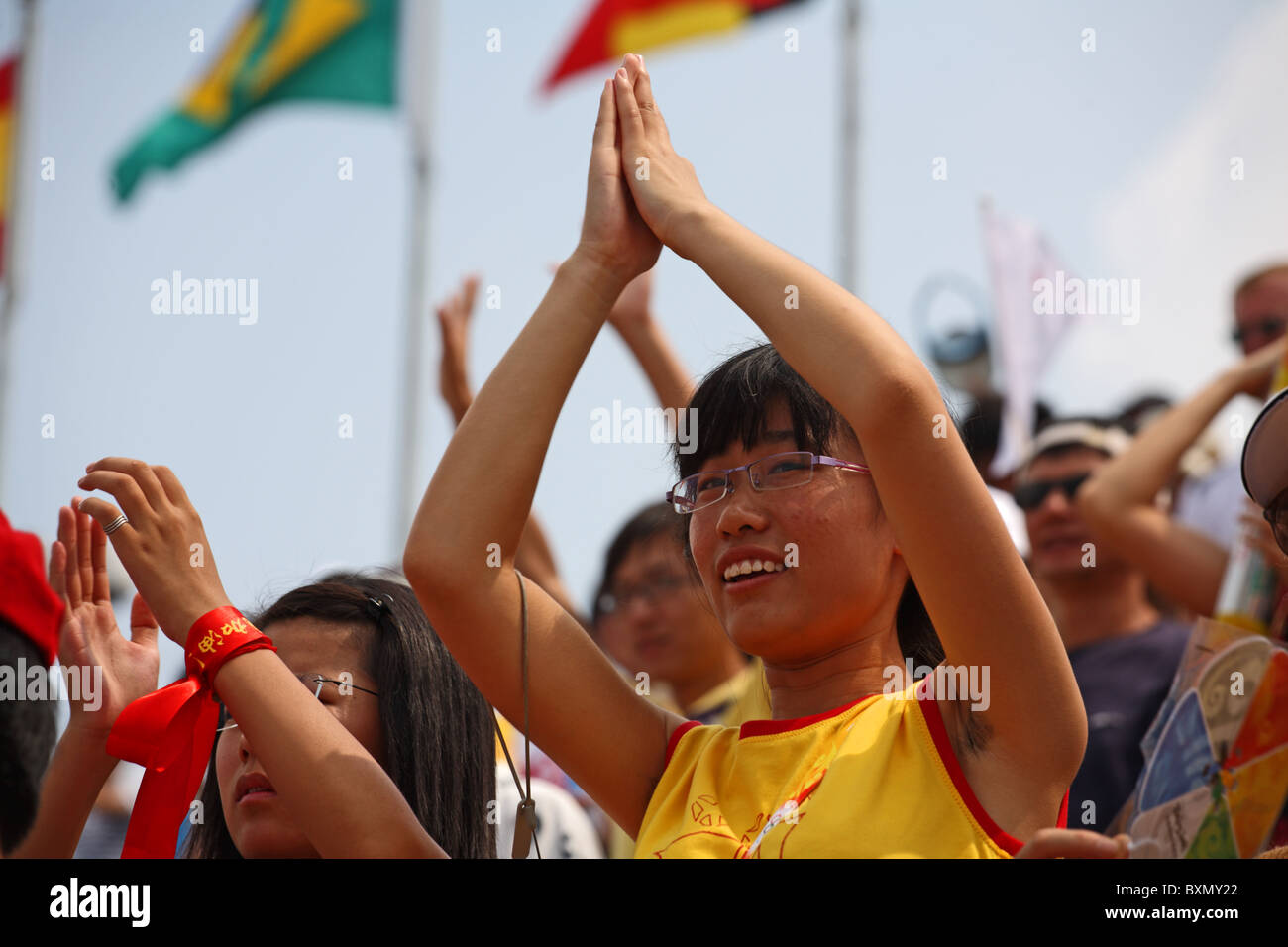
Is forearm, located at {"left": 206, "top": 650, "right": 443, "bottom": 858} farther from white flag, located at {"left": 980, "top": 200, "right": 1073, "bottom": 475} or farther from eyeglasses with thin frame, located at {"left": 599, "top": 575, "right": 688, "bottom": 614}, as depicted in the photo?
white flag, located at {"left": 980, "top": 200, "right": 1073, "bottom": 475}

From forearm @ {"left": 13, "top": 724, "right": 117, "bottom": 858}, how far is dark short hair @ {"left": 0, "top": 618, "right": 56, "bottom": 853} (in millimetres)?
422

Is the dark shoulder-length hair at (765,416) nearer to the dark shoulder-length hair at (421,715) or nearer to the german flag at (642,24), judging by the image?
the dark shoulder-length hair at (421,715)

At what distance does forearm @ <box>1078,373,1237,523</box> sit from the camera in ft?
14.1

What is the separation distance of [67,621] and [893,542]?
1683 millimetres

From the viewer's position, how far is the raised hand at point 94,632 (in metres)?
2.85

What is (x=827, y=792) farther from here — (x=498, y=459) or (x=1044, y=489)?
(x=1044, y=489)

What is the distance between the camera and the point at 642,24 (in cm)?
950

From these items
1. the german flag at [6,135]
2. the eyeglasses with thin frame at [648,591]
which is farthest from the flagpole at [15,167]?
the eyeglasses with thin frame at [648,591]

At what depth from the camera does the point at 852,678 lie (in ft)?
7.60

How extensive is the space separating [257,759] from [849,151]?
8097mm

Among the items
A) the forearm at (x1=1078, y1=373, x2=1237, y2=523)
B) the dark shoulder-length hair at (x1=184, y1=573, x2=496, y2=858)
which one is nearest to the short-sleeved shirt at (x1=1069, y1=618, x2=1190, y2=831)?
the forearm at (x1=1078, y1=373, x2=1237, y2=523)

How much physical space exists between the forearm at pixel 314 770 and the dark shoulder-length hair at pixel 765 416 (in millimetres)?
748

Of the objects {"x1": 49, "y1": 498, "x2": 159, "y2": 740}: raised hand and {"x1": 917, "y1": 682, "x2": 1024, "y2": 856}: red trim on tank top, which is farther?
{"x1": 49, "y1": 498, "x2": 159, "y2": 740}: raised hand
